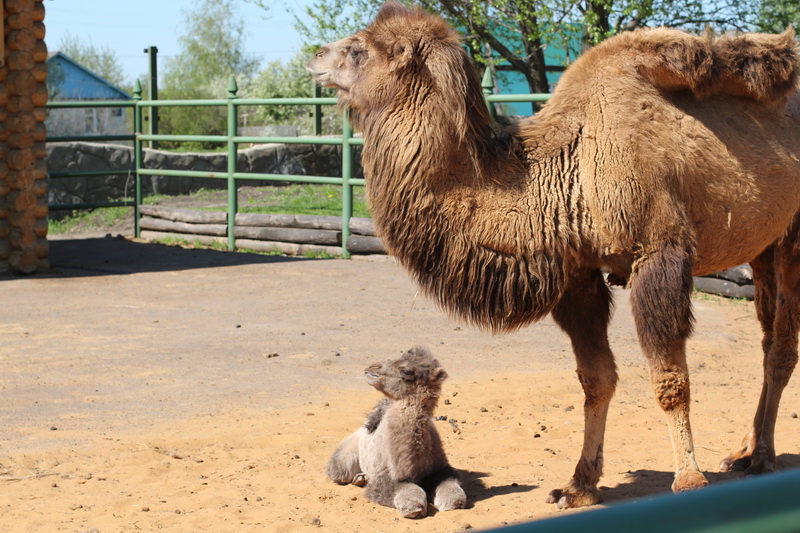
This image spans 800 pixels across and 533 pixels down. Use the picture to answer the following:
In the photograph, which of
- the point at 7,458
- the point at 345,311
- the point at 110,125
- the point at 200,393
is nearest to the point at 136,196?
the point at 345,311

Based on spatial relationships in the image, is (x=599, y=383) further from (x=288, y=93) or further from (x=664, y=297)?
(x=288, y=93)

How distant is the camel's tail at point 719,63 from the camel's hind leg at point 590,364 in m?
0.96

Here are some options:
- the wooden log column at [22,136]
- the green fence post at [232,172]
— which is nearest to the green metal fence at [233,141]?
the green fence post at [232,172]

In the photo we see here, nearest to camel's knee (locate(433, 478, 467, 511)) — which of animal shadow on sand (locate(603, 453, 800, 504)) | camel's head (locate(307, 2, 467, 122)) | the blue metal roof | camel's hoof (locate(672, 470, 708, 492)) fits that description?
animal shadow on sand (locate(603, 453, 800, 504))

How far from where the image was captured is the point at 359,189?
20.5m

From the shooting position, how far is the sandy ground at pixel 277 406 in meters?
4.49

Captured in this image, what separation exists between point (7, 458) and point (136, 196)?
11.2 m

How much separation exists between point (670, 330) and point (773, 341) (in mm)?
1359

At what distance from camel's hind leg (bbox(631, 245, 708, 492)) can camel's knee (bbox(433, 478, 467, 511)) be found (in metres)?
0.97

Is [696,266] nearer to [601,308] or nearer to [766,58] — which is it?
[601,308]

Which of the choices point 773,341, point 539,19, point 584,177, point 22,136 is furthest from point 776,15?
point 584,177

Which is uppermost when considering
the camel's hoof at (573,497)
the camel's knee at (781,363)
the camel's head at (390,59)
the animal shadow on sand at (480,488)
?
the camel's head at (390,59)

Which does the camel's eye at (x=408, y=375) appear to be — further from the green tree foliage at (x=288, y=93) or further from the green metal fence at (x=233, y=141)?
the green tree foliage at (x=288, y=93)

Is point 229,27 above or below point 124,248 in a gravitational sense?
above
